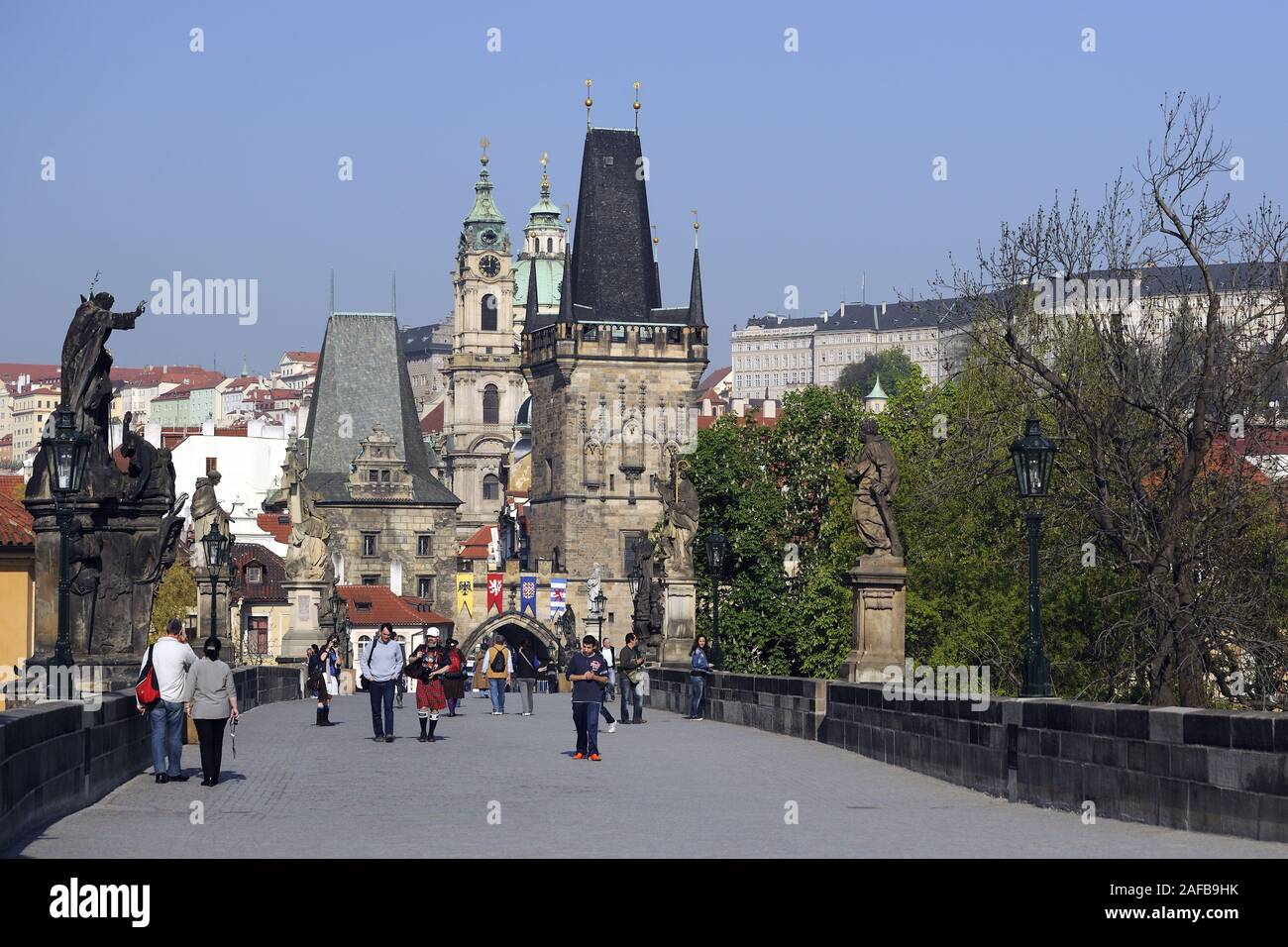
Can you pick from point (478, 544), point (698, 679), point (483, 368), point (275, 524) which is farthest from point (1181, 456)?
point (483, 368)

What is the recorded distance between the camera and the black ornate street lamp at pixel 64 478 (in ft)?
67.2

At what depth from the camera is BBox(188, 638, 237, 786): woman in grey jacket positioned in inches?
749

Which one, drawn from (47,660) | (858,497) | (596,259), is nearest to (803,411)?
(596,259)

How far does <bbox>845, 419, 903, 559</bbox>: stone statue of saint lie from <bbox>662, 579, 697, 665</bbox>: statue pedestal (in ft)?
50.5

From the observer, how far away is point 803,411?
87.1 meters

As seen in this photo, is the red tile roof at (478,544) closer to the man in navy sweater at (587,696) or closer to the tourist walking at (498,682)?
the tourist walking at (498,682)

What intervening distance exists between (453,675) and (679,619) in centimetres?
1079

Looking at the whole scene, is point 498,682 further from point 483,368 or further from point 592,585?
point 483,368

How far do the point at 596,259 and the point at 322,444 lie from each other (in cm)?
2521

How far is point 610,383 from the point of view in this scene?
123000 millimetres

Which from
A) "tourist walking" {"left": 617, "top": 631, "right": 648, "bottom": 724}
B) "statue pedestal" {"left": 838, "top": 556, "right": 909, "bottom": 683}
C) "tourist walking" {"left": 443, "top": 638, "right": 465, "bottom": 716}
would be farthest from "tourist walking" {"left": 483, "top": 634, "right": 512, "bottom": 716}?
"statue pedestal" {"left": 838, "top": 556, "right": 909, "bottom": 683}

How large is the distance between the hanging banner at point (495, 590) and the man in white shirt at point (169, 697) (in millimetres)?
107647

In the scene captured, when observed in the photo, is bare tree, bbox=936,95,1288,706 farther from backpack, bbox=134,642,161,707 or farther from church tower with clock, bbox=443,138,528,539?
church tower with clock, bbox=443,138,528,539
